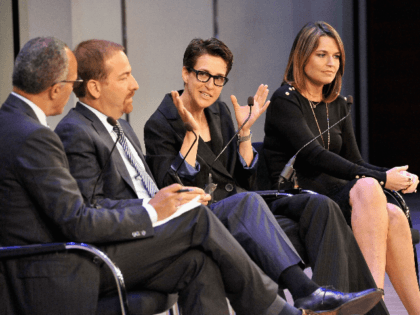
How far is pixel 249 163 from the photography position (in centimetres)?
275

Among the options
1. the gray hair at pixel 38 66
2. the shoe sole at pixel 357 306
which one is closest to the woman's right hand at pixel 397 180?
the shoe sole at pixel 357 306

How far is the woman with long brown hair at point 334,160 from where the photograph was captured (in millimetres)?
2666

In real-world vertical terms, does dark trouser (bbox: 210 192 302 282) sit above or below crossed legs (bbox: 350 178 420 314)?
above

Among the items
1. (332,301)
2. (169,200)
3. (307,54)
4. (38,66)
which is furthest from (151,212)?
(307,54)

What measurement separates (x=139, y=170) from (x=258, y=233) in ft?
1.71

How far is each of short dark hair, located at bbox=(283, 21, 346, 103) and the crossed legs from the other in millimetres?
665

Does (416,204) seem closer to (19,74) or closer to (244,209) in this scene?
(244,209)

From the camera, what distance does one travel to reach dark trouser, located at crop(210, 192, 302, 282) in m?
2.09

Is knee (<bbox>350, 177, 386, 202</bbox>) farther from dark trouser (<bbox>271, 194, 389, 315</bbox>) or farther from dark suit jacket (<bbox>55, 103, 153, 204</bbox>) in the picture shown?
dark suit jacket (<bbox>55, 103, 153, 204</bbox>)

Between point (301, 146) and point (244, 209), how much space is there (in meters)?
Result: 0.87

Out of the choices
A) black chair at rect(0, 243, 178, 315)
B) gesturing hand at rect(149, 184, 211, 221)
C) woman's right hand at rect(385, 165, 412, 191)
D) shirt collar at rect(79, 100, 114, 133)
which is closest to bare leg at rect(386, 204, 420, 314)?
woman's right hand at rect(385, 165, 412, 191)

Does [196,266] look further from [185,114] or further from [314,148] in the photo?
[314,148]

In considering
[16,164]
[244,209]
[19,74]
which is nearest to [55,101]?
[19,74]

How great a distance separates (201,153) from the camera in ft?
8.74
